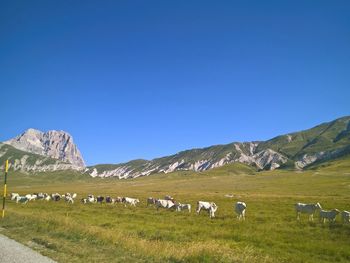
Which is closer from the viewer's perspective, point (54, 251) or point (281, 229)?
point (54, 251)

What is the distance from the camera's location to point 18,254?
13.7 meters

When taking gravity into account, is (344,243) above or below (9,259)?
below

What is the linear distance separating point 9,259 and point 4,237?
5.96 metres

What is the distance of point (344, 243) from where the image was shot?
72.0 ft

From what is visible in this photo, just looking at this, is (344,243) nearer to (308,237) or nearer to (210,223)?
(308,237)

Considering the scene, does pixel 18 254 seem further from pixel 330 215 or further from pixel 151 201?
pixel 151 201

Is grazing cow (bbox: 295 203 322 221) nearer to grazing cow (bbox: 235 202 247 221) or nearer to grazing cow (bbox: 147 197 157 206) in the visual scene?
grazing cow (bbox: 235 202 247 221)

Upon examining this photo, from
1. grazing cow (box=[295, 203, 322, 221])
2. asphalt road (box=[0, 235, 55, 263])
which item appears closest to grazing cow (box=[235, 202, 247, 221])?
grazing cow (box=[295, 203, 322, 221])

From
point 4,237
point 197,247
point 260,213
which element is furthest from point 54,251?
point 260,213

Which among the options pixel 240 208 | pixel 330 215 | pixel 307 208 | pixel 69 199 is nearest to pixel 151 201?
pixel 69 199

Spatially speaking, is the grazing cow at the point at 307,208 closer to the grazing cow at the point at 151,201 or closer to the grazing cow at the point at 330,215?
the grazing cow at the point at 330,215

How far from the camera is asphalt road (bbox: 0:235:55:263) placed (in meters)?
12.7

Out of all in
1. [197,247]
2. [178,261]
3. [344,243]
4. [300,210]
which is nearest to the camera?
[178,261]

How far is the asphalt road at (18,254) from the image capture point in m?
12.7
